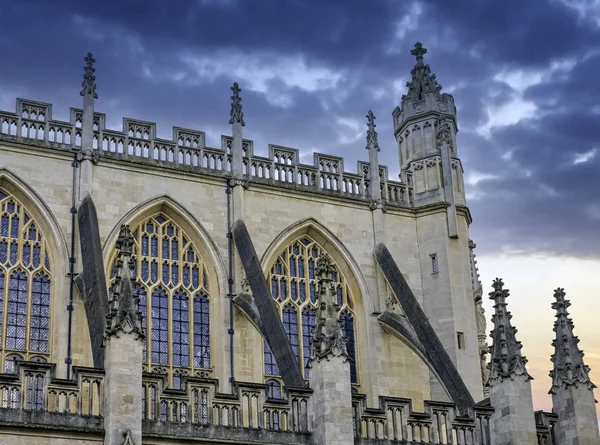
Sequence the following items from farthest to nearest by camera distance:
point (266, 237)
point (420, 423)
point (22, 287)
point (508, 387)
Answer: point (266, 237)
point (22, 287)
point (508, 387)
point (420, 423)

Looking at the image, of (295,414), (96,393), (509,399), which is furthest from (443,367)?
(96,393)

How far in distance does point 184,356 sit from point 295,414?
5779 mm

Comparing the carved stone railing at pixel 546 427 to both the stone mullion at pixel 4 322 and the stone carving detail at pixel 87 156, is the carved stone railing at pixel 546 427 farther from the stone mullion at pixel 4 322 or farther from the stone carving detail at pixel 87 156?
the stone carving detail at pixel 87 156

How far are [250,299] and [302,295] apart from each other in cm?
224

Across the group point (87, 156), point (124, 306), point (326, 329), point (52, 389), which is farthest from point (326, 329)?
point (87, 156)

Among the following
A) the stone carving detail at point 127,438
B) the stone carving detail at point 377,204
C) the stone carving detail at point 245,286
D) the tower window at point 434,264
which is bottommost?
the stone carving detail at point 127,438

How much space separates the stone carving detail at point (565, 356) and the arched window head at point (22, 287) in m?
11.1

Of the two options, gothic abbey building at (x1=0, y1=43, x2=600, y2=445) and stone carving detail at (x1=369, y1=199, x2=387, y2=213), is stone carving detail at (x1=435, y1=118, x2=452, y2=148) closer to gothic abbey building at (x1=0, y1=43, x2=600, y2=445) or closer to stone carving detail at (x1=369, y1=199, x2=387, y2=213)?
gothic abbey building at (x1=0, y1=43, x2=600, y2=445)

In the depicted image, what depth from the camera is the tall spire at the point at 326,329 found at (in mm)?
21562

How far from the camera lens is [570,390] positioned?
23609mm

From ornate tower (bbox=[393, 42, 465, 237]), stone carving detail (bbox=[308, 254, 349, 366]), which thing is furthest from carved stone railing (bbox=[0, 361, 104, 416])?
ornate tower (bbox=[393, 42, 465, 237])

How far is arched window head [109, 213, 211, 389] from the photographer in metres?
26.5

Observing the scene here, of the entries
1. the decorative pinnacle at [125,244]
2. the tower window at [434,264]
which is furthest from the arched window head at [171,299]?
the tower window at [434,264]

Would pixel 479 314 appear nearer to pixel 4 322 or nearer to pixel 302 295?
pixel 302 295
